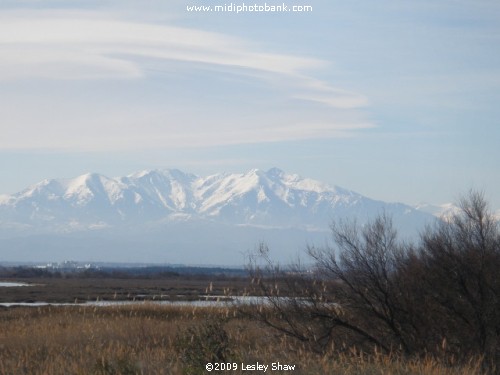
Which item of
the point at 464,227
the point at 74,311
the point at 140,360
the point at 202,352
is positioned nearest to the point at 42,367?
the point at 140,360

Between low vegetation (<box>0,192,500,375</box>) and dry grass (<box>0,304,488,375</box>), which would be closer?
dry grass (<box>0,304,488,375</box>)

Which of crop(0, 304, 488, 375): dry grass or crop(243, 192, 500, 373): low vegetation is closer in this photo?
crop(0, 304, 488, 375): dry grass

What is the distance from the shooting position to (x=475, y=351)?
54.9 feet

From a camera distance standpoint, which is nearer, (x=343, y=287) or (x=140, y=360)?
(x=140, y=360)

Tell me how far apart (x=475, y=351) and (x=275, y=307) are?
173 inches

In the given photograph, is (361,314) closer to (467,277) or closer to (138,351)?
(467,277)

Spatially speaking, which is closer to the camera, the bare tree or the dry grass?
the dry grass

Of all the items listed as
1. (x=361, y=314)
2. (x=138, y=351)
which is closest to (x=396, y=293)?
(x=361, y=314)

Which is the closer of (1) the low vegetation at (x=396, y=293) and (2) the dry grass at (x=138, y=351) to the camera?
(2) the dry grass at (x=138, y=351)

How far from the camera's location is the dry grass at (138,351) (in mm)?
14305

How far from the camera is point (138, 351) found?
64.2 feet

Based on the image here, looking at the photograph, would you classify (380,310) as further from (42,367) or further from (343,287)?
(42,367)

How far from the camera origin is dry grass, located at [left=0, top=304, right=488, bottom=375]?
14.3m

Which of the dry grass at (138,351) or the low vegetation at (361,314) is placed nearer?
the dry grass at (138,351)
